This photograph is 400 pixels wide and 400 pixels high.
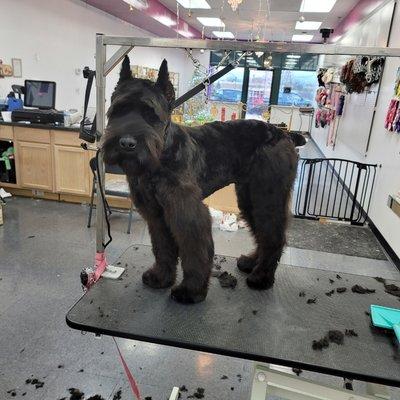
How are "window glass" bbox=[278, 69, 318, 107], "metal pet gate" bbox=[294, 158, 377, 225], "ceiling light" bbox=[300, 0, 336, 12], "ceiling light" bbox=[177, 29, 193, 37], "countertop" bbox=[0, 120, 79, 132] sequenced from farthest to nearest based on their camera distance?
"window glass" bbox=[278, 69, 318, 107] < "ceiling light" bbox=[177, 29, 193, 37] < "ceiling light" bbox=[300, 0, 336, 12] < "metal pet gate" bbox=[294, 158, 377, 225] < "countertop" bbox=[0, 120, 79, 132]

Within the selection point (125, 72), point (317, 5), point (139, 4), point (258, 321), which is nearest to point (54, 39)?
point (139, 4)

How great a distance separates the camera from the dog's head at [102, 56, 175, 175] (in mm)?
1105

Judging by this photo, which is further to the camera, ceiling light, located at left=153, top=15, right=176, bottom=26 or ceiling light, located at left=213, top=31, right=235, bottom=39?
ceiling light, located at left=213, top=31, right=235, bottom=39

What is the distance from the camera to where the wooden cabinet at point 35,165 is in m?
4.32

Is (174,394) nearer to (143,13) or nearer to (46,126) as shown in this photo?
(46,126)

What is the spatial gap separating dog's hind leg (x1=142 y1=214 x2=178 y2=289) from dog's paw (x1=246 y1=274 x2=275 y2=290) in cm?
34

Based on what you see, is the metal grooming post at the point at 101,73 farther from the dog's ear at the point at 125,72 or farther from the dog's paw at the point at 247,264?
the dog's paw at the point at 247,264

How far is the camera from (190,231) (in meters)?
1.33

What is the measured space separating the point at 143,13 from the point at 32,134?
15.6 feet

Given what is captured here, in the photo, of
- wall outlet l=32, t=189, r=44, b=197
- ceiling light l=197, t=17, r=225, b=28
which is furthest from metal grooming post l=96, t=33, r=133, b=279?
ceiling light l=197, t=17, r=225, b=28

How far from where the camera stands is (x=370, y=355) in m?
1.23

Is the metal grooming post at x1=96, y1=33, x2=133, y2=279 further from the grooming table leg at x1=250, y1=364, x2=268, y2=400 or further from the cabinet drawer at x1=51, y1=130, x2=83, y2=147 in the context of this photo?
the cabinet drawer at x1=51, y1=130, x2=83, y2=147

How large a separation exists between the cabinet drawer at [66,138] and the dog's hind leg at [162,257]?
2980mm

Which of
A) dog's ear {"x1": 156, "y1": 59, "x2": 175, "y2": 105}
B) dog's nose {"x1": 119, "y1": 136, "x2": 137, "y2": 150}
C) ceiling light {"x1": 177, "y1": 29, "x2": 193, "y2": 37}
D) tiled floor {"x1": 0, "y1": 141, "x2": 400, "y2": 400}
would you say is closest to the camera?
dog's nose {"x1": 119, "y1": 136, "x2": 137, "y2": 150}
